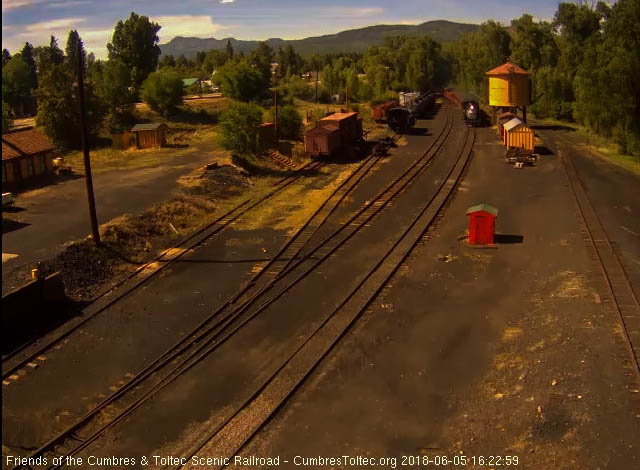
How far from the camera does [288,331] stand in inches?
570

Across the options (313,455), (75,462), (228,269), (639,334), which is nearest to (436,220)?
(228,269)

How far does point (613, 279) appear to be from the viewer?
17.3 m

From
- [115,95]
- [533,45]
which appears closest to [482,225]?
[115,95]

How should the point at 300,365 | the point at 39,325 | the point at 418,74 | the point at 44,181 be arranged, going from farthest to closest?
the point at 418,74 → the point at 44,181 → the point at 39,325 → the point at 300,365

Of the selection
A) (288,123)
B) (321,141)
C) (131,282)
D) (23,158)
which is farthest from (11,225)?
(288,123)

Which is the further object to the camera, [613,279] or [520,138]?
[520,138]

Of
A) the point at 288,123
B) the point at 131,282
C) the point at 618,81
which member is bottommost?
the point at 131,282

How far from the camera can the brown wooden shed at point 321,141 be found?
3688 centimetres

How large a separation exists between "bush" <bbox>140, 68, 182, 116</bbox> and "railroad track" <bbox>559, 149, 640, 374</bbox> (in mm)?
41688

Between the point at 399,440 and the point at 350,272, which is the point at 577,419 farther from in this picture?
the point at 350,272

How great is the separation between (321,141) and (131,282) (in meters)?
21.4

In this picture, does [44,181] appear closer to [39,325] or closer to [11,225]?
[11,225]

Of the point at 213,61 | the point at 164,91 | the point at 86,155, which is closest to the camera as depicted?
the point at 86,155

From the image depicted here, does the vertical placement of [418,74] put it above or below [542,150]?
above
